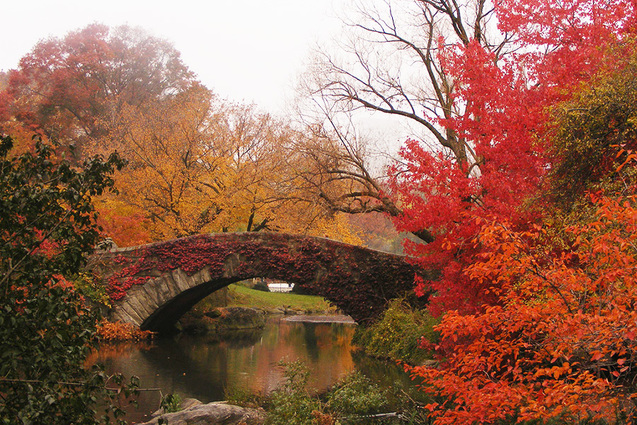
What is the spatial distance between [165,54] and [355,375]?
30043 mm

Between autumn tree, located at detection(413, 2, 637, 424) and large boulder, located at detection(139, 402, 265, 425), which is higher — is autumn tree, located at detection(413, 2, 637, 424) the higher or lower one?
the higher one

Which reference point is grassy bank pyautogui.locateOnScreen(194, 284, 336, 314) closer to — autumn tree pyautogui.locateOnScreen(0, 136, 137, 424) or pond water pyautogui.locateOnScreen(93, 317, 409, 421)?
pond water pyautogui.locateOnScreen(93, 317, 409, 421)

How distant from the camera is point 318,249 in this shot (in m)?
14.9

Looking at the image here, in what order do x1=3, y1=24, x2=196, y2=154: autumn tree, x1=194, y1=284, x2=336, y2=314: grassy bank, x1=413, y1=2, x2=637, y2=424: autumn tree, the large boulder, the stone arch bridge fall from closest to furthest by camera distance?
x1=413, y1=2, x2=637, y2=424: autumn tree, the large boulder, the stone arch bridge, x1=194, y1=284, x2=336, y2=314: grassy bank, x1=3, y1=24, x2=196, y2=154: autumn tree

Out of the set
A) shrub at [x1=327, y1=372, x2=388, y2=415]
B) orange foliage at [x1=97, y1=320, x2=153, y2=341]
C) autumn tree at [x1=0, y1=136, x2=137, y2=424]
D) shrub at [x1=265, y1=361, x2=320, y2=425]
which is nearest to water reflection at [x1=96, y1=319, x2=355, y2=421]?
orange foliage at [x1=97, y1=320, x2=153, y2=341]

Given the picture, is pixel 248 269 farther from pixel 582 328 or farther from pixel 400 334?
pixel 582 328

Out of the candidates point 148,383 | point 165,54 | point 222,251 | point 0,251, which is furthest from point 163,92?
point 0,251

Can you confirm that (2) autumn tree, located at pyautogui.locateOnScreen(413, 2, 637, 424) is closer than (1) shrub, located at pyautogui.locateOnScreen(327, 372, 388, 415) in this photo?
Yes

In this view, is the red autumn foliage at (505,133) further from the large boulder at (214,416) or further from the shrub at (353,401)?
the large boulder at (214,416)

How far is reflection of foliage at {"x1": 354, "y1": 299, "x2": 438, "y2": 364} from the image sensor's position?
12.4m

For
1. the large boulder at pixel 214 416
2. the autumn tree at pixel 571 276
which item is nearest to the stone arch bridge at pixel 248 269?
the autumn tree at pixel 571 276

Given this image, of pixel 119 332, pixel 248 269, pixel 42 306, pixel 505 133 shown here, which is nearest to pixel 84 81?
pixel 119 332

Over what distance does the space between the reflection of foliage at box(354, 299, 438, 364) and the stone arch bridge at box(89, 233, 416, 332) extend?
47cm

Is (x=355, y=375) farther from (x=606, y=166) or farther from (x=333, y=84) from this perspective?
(x=333, y=84)
